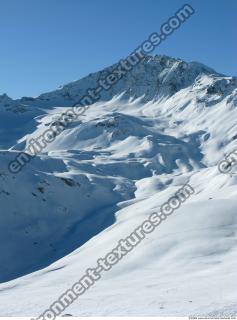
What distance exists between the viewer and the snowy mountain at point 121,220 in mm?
26078

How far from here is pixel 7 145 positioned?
176000 millimetres

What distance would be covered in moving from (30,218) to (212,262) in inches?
1888

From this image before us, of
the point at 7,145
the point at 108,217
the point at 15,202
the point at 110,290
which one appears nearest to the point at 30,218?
the point at 15,202

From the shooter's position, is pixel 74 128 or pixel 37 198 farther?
pixel 74 128

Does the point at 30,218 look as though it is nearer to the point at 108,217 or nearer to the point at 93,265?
the point at 108,217

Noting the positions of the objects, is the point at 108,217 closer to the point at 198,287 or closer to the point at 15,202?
the point at 15,202

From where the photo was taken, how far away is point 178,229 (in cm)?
4906

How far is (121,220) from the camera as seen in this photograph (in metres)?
73.1

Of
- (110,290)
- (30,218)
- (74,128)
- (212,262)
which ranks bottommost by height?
(212,262)

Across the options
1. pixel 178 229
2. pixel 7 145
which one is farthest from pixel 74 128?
pixel 178 229

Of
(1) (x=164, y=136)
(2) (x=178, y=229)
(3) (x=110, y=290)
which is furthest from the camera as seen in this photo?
(1) (x=164, y=136)

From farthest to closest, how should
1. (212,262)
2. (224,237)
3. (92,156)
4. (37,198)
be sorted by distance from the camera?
1. (92,156)
2. (37,198)
3. (224,237)
4. (212,262)

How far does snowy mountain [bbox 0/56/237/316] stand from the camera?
26.1 meters

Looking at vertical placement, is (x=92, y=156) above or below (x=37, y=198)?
above
